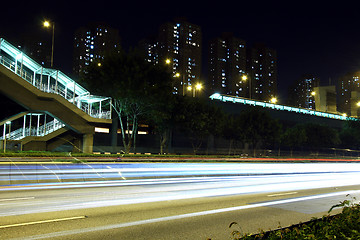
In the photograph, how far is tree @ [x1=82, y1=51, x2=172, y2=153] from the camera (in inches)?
1296

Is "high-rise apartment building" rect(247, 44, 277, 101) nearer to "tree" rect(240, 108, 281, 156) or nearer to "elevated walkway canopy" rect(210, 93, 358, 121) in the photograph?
"elevated walkway canopy" rect(210, 93, 358, 121)

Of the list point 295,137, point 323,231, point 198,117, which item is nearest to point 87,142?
point 198,117

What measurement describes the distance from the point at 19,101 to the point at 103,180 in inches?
716

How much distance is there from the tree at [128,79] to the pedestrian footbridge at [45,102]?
6.02 ft

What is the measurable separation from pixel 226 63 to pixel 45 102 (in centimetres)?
14544

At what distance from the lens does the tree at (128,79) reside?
32.9 m

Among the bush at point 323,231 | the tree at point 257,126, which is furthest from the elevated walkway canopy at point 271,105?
the bush at point 323,231

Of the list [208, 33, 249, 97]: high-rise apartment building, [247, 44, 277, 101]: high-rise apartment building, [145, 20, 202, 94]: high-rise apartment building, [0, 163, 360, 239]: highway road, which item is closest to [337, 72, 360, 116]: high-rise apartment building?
[247, 44, 277, 101]: high-rise apartment building

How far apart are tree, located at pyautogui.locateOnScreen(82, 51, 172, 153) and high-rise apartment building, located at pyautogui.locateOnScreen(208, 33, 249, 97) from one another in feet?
435

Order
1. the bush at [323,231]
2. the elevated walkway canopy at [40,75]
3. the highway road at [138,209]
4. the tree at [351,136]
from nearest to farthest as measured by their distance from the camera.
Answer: the bush at [323,231] < the highway road at [138,209] < the elevated walkway canopy at [40,75] < the tree at [351,136]

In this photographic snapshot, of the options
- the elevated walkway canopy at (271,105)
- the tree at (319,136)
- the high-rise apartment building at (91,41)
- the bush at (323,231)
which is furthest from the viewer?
the high-rise apartment building at (91,41)

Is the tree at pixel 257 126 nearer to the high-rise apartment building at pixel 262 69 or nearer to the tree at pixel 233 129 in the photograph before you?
the tree at pixel 233 129

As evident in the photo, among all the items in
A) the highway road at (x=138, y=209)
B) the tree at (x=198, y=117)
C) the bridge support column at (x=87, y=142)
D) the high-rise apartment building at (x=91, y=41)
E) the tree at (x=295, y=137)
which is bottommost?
the highway road at (x=138, y=209)

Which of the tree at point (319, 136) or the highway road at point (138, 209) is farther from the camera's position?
the tree at point (319, 136)
